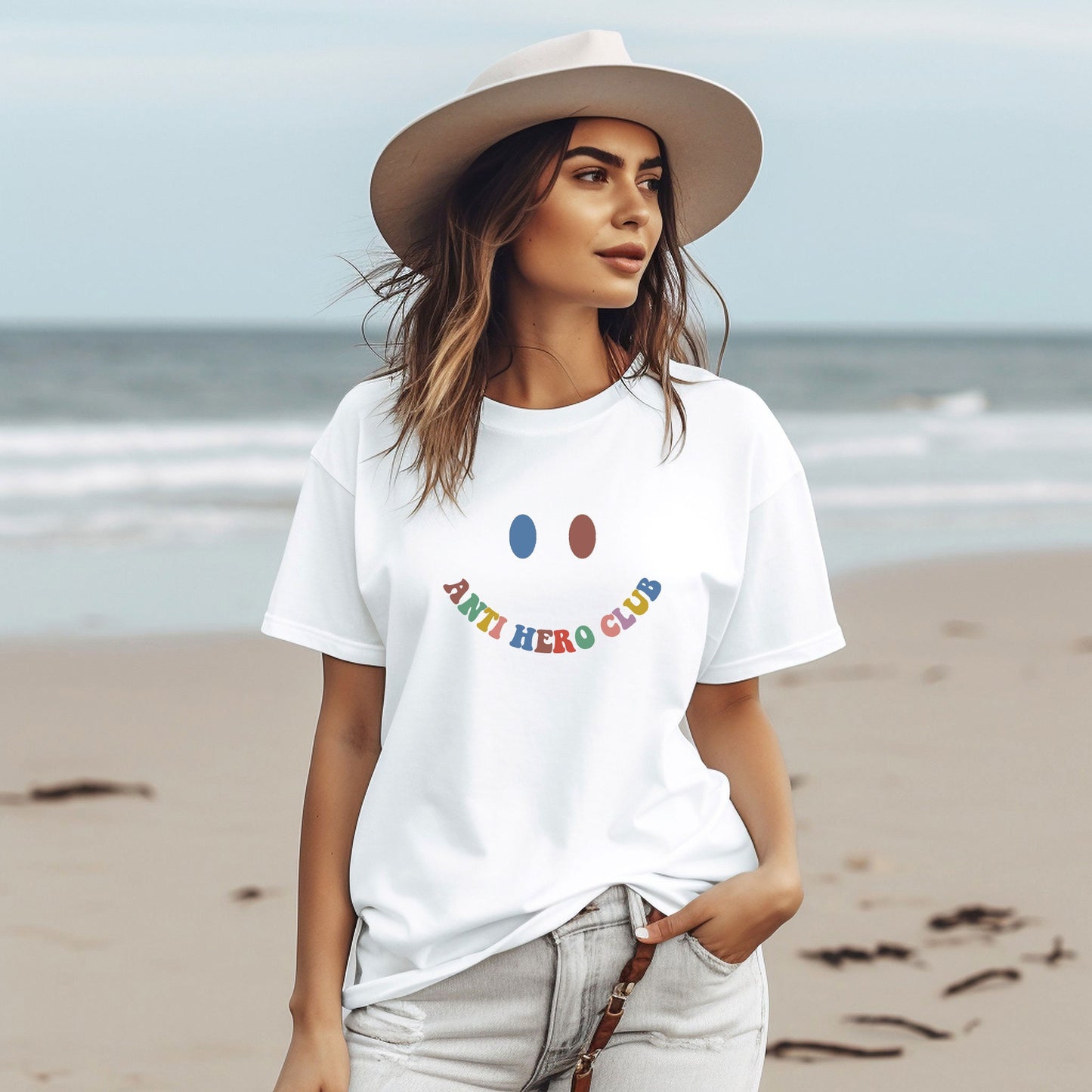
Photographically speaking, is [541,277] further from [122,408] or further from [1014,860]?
[122,408]

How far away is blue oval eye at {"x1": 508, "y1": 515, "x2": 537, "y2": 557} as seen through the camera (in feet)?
5.87

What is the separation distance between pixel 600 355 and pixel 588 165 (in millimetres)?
258

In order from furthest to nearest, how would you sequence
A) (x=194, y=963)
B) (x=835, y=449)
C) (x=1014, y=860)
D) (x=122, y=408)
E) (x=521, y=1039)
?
(x=122, y=408) → (x=835, y=449) → (x=1014, y=860) → (x=194, y=963) → (x=521, y=1039)

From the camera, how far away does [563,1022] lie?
172cm

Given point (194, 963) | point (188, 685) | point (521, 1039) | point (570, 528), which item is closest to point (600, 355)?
point (570, 528)

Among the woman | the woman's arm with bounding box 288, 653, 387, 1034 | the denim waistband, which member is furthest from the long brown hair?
the denim waistband

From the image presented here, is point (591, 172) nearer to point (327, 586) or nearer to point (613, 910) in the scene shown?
point (327, 586)

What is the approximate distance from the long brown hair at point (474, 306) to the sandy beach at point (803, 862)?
198cm

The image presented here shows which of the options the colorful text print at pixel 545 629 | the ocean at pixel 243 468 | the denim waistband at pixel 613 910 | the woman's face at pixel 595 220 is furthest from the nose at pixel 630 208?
the denim waistband at pixel 613 910

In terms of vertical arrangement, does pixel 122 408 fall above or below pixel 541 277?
below

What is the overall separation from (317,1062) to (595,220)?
3.63ft

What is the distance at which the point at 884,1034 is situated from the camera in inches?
136

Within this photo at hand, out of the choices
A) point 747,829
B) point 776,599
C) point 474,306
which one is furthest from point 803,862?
point 474,306

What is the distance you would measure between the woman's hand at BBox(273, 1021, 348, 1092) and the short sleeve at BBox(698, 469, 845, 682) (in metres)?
0.66
